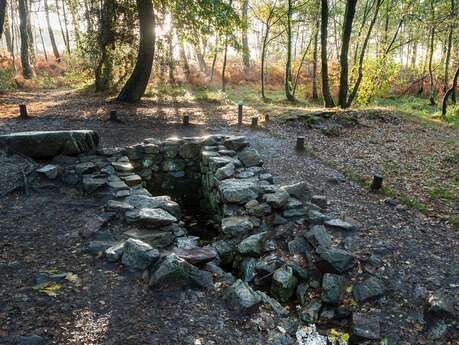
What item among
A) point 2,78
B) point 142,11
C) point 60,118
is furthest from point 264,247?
point 2,78

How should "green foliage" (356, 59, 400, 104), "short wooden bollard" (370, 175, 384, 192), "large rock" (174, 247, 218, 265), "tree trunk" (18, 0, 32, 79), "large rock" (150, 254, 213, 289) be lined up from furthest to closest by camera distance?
1. "tree trunk" (18, 0, 32, 79)
2. "green foliage" (356, 59, 400, 104)
3. "short wooden bollard" (370, 175, 384, 192)
4. "large rock" (174, 247, 218, 265)
5. "large rock" (150, 254, 213, 289)

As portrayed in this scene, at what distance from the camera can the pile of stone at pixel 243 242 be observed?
492 cm

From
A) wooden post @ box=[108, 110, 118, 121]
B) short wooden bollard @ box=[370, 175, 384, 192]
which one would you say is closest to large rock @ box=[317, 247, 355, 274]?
short wooden bollard @ box=[370, 175, 384, 192]

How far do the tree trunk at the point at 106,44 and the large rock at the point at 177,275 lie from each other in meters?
14.6

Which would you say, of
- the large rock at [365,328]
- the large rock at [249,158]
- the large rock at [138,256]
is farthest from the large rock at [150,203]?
the large rock at [365,328]

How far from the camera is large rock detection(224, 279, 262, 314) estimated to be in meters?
4.44

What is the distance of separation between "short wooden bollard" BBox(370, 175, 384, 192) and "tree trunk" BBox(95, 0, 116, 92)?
1382 centimetres

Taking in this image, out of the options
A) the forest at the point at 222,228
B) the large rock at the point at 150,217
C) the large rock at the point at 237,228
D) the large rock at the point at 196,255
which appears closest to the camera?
the forest at the point at 222,228

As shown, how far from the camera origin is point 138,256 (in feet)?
16.4

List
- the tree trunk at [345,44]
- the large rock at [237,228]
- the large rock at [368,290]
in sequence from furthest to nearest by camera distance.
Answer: the tree trunk at [345,44], the large rock at [237,228], the large rock at [368,290]

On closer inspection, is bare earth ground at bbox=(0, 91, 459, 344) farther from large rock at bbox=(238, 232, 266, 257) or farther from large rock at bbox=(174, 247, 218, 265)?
large rock at bbox=(238, 232, 266, 257)

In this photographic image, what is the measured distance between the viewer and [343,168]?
991 cm

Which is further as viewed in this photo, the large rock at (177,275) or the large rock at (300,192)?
the large rock at (300,192)

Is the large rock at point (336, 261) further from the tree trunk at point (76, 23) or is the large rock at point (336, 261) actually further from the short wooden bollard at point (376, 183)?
the tree trunk at point (76, 23)
